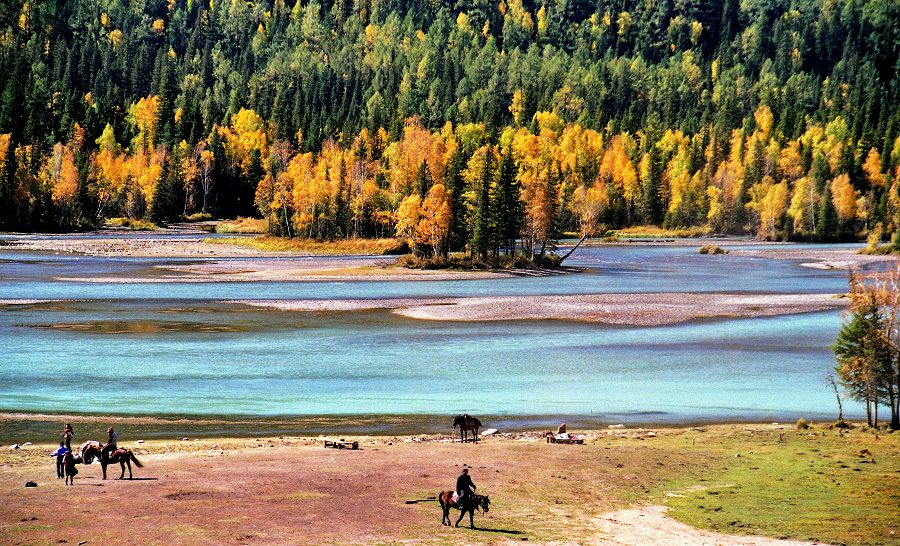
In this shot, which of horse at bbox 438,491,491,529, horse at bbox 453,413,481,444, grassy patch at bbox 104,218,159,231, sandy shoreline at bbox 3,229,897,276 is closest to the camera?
horse at bbox 438,491,491,529

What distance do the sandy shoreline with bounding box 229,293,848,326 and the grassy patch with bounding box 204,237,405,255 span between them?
5676 centimetres

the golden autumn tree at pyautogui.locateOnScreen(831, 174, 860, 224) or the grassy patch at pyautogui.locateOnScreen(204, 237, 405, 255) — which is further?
the golden autumn tree at pyautogui.locateOnScreen(831, 174, 860, 224)

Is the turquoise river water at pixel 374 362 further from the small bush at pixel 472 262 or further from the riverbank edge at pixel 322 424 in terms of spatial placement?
the small bush at pixel 472 262

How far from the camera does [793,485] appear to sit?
94.5ft

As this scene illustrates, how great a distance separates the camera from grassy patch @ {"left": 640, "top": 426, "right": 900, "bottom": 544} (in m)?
24.5

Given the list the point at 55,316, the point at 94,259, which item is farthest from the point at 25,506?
the point at 94,259

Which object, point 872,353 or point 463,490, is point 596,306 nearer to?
point 872,353

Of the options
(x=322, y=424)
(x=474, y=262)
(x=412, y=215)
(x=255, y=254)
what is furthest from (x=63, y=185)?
(x=322, y=424)

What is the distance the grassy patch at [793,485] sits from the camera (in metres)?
24.5

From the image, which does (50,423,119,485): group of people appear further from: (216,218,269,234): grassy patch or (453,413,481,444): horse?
(216,218,269,234): grassy patch

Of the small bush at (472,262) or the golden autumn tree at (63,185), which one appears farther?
the golden autumn tree at (63,185)

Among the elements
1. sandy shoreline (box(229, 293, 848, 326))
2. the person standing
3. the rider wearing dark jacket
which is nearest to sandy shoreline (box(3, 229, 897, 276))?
sandy shoreline (box(229, 293, 848, 326))

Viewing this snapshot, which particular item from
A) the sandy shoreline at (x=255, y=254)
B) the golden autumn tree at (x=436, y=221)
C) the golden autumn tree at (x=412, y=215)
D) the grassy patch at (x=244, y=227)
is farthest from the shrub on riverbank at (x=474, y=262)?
the grassy patch at (x=244, y=227)

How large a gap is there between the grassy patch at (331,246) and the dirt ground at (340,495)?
109639mm
